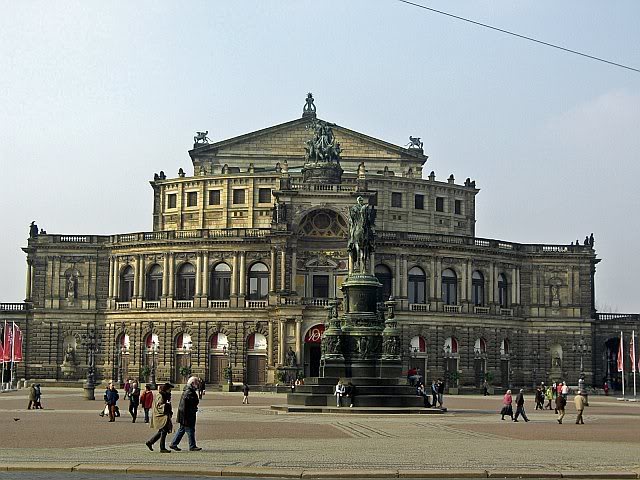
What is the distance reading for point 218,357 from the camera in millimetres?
106375

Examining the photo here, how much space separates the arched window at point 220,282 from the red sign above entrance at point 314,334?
9888 mm

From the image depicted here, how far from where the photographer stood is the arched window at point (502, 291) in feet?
367

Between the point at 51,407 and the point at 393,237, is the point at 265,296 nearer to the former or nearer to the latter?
the point at 393,237

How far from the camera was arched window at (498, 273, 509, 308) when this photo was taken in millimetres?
111938

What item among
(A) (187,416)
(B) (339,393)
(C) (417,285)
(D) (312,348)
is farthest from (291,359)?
(A) (187,416)

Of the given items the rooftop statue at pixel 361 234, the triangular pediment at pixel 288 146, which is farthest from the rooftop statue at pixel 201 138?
the rooftop statue at pixel 361 234

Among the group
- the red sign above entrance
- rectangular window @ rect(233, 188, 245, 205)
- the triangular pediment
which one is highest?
the triangular pediment

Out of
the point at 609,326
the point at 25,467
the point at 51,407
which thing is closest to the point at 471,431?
the point at 25,467

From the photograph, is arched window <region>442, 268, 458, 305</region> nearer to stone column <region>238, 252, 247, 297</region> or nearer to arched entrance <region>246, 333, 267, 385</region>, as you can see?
arched entrance <region>246, 333, 267, 385</region>

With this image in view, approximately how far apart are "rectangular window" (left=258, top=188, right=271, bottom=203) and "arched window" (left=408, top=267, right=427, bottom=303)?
726 inches

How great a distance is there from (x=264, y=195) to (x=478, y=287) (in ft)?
79.6

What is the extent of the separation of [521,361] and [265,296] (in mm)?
26477

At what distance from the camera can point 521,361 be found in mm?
111812

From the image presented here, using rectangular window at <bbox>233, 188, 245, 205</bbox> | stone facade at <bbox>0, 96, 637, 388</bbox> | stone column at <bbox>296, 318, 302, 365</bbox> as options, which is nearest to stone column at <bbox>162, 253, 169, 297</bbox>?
stone facade at <bbox>0, 96, 637, 388</bbox>
